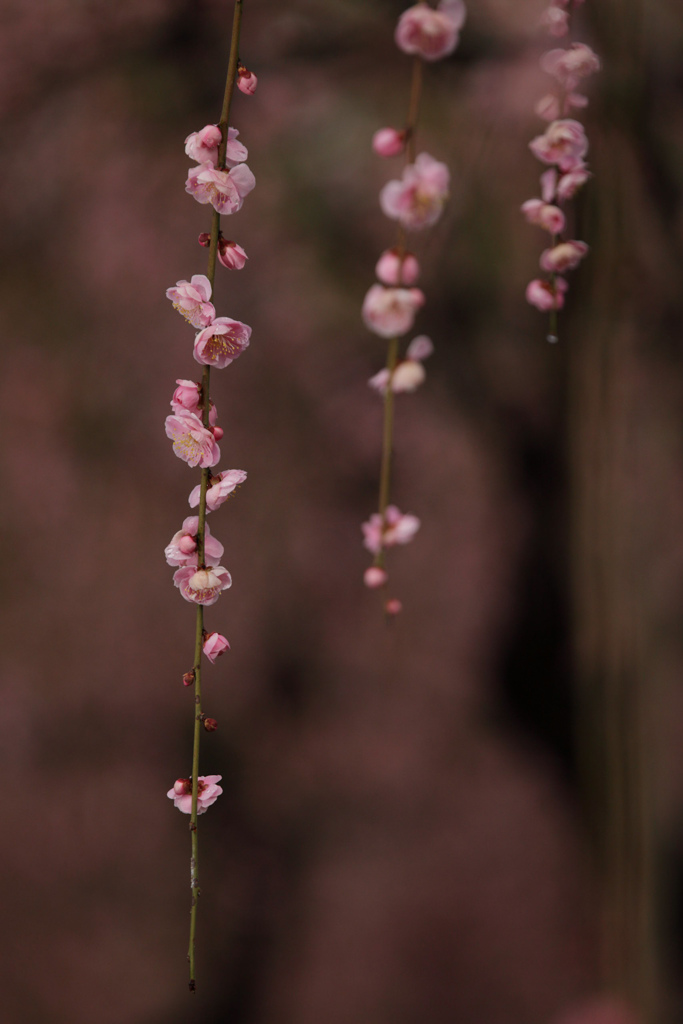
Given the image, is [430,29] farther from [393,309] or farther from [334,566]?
[334,566]

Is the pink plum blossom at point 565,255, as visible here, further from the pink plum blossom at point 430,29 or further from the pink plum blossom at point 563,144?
the pink plum blossom at point 430,29

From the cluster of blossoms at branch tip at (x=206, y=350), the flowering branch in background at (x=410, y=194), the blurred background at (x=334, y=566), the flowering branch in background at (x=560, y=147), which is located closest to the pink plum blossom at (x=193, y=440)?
the cluster of blossoms at branch tip at (x=206, y=350)

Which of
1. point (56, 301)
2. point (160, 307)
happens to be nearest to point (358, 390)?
point (160, 307)


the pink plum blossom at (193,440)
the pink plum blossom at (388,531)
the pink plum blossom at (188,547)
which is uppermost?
the pink plum blossom at (193,440)

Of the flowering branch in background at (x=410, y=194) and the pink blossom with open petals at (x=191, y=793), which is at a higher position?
the flowering branch in background at (x=410, y=194)

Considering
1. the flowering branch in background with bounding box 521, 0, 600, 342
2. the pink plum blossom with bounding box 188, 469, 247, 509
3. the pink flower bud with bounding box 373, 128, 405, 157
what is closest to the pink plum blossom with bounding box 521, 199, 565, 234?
the flowering branch in background with bounding box 521, 0, 600, 342

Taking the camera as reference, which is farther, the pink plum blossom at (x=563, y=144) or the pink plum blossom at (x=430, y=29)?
the pink plum blossom at (x=563, y=144)

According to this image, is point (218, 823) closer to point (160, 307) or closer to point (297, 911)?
point (297, 911)
